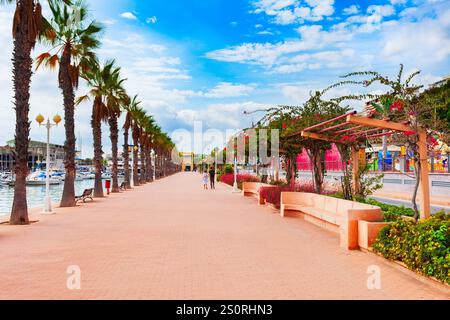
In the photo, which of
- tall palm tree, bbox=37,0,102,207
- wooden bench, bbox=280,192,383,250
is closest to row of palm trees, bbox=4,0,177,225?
tall palm tree, bbox=37,0,102,207

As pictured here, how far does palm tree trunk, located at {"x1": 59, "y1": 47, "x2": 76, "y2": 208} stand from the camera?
21.1 meters

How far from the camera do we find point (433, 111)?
10359mm

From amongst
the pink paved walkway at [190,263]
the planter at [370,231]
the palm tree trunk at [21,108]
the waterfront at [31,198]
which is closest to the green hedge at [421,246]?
the pink paved walkway at [190,263]

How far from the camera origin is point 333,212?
44.5 ft

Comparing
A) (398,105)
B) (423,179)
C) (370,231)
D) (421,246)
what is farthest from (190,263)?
(398,105)

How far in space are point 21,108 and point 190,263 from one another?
372 inches

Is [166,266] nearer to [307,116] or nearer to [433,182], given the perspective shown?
[307,116]

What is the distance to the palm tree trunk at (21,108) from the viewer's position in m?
15.0

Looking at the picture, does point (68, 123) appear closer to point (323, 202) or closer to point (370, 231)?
point (323, 202)

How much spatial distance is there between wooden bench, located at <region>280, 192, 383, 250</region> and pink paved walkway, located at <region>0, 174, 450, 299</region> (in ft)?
1.22

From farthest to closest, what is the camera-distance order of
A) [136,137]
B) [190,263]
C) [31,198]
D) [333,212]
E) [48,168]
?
[136,137] < [31,198] < [48,168] < [333,212] < [190,263]

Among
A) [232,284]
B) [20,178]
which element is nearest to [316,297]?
[232,284]

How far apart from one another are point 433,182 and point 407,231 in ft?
68.1

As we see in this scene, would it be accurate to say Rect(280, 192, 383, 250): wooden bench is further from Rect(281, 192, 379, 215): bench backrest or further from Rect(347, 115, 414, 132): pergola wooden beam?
Rect(347, 115, 414, 132): pergola wooden beam
